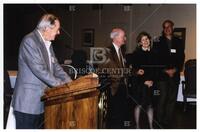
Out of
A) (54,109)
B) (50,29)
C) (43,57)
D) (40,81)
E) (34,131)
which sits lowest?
(34,131)

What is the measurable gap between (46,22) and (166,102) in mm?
1154

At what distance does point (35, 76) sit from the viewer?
96.2 inches

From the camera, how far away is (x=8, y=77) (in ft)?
9.38

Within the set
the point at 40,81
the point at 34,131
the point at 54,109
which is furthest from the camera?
the point at 34,131

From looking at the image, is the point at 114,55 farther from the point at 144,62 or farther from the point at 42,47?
the point at 42,47

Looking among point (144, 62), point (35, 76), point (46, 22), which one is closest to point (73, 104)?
point (35, 76)

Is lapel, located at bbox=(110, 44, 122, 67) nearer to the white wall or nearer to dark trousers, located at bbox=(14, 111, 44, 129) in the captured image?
the white wall

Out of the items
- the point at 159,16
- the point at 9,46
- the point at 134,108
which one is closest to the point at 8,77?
the point at 9,46

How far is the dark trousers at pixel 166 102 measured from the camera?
3.04m

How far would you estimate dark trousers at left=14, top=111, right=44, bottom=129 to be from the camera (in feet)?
8.30

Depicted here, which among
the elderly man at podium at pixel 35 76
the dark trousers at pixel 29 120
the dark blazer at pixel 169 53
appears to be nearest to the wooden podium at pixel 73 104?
the elderly man at podium at pixel 35 76

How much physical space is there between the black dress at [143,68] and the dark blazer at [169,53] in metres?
0.06

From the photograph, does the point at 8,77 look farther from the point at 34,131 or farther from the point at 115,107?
the point at 115,107

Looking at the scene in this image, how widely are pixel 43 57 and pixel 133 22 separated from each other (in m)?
0.80
